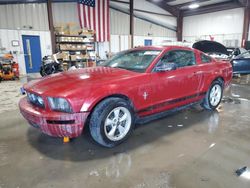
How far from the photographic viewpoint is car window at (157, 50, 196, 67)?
10.1 ft

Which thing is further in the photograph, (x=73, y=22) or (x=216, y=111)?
(x=73, y=22)

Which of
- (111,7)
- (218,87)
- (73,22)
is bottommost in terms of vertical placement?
(218,87)

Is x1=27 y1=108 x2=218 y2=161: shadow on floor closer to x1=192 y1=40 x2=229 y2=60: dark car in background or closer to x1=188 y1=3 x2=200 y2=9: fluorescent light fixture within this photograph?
x1=192 y1=40 x2=229 y2=60: dark car in background

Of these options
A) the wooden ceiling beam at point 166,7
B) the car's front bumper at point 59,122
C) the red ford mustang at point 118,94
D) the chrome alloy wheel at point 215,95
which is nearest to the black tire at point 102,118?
the red ford mustang at point 118,94

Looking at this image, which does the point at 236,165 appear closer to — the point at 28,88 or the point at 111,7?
the point at 28,88

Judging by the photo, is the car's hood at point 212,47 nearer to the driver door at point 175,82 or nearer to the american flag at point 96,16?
the driver door at point 175,82

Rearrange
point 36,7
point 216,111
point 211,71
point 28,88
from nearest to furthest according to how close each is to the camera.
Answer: point 28,88 < point 211,71 < point 216,111 < point 36,7

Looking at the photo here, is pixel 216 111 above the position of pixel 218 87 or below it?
below

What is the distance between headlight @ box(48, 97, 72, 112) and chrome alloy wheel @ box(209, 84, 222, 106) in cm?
282

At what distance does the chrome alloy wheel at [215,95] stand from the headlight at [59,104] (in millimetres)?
2823

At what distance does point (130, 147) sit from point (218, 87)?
8.02ft

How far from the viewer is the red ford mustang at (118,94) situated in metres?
2.20

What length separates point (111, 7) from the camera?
13.1m

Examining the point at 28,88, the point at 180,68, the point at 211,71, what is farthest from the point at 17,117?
the point at 211,71
